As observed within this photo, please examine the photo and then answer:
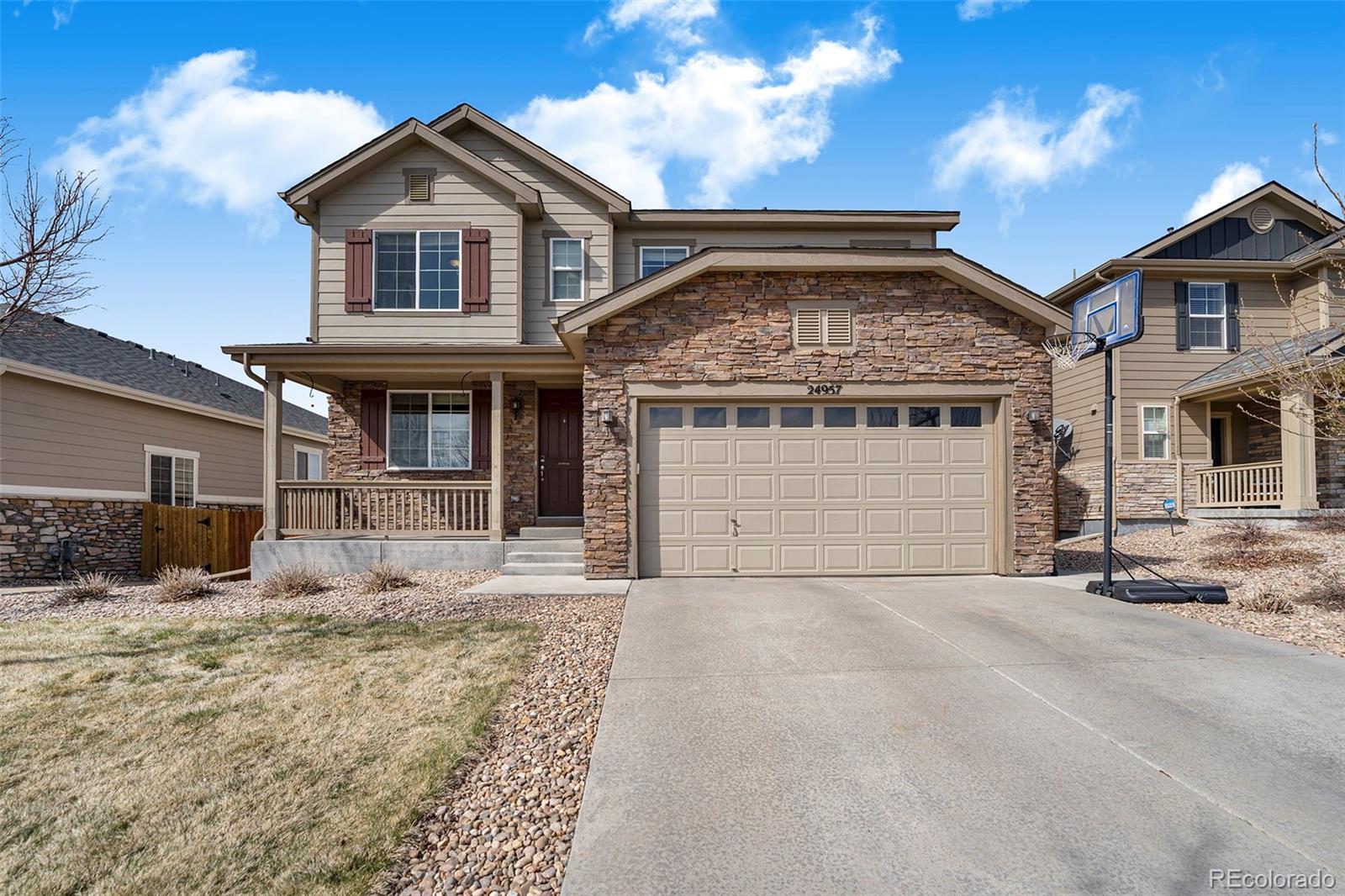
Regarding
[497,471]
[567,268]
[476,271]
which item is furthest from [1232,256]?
[497,471]

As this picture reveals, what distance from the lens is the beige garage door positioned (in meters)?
9.62

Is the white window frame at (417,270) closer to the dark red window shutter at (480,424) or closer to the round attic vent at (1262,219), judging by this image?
the dark red window shutter at (480,424)

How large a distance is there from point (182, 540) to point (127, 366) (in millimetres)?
4655

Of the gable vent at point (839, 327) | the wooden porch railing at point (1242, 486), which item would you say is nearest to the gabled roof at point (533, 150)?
the gable vent at point (839, 327)

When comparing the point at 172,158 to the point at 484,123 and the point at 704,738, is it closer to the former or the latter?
the point at 484,123

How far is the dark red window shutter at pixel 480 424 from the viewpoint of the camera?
1283 cm

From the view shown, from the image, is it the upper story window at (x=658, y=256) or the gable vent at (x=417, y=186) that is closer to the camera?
the gable vent at (x=417, y=186)

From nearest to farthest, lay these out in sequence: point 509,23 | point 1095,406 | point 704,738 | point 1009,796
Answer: point 1009,796 → point 704,738 → point 509,23 → point 1095,406

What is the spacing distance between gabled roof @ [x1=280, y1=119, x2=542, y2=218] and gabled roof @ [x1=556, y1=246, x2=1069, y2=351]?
4.73 m

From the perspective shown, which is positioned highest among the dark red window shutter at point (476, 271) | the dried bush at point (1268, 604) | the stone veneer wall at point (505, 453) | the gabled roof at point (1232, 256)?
the gabled roof at point (1232, 256)

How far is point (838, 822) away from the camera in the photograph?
10.4ft

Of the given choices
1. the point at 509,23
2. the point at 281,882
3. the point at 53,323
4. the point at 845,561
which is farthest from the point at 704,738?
the point at 53,323

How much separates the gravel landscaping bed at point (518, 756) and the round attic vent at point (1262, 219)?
18236 mm

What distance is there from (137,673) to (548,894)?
5.06 m
